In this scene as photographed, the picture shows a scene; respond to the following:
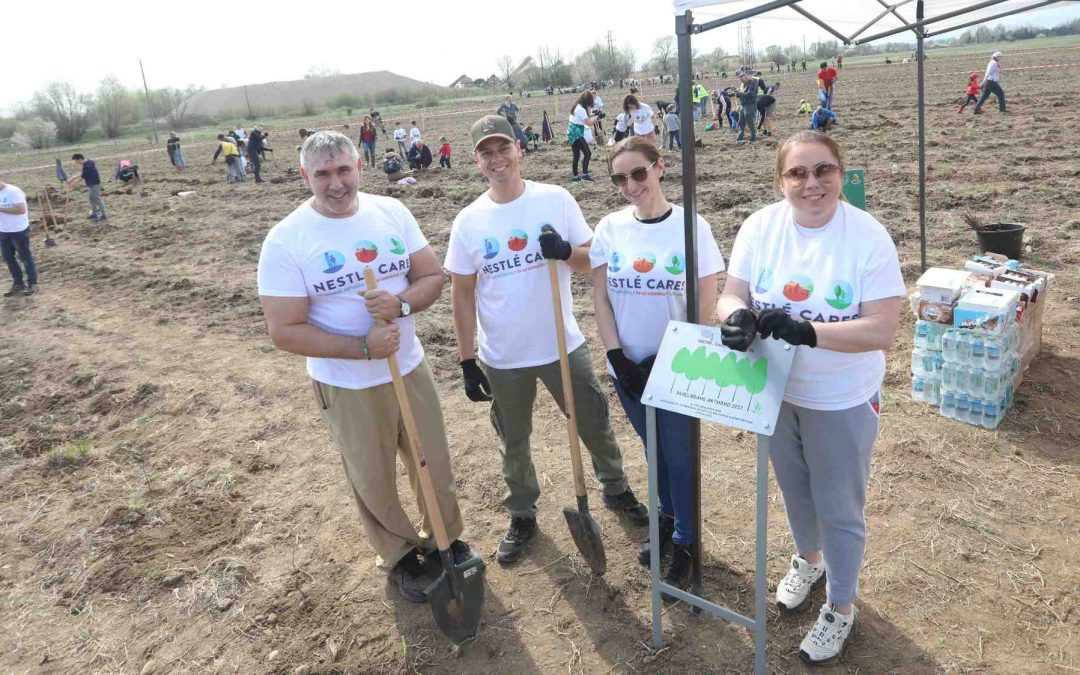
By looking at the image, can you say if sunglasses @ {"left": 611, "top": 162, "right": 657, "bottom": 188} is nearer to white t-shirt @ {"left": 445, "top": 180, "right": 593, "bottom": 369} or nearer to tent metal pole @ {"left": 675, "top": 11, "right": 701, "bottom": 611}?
tent metal pole @ {"left": 675, "top": 11, "right": 701, "bottom": 611}

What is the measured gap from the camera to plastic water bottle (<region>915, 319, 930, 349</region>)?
4.52 metres

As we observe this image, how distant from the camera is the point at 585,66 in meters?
95.2

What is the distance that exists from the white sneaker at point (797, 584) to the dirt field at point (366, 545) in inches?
2.8

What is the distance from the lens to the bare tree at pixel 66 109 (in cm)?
5669

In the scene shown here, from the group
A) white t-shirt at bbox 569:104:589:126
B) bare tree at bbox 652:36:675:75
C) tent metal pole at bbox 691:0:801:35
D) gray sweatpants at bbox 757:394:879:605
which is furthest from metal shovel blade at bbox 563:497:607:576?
bare tree at bbox 652:36:675:75

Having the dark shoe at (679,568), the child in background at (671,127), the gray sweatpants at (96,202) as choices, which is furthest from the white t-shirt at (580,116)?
the dark shoe at (679,568)

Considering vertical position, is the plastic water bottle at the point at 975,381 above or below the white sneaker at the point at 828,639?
above

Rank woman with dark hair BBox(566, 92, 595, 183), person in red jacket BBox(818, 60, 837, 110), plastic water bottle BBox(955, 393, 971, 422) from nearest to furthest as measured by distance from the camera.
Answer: plastic water bottle BBox(955, 393, 971, 422)
woman with dark hair BBox(566, 92, 595, 183)
person in red jacket BBox(818, 60, 837, 110)

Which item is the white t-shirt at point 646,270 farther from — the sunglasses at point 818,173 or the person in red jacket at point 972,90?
the person in red jacket at point 972,90

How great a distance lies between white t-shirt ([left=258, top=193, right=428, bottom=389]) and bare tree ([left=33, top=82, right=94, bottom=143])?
218 ft

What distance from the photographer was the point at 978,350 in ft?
13.9

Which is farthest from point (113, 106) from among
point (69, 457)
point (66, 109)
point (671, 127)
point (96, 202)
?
point (69, 457)

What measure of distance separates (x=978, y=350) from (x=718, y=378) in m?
2.79

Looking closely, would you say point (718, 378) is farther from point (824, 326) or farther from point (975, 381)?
point (975, 381)
